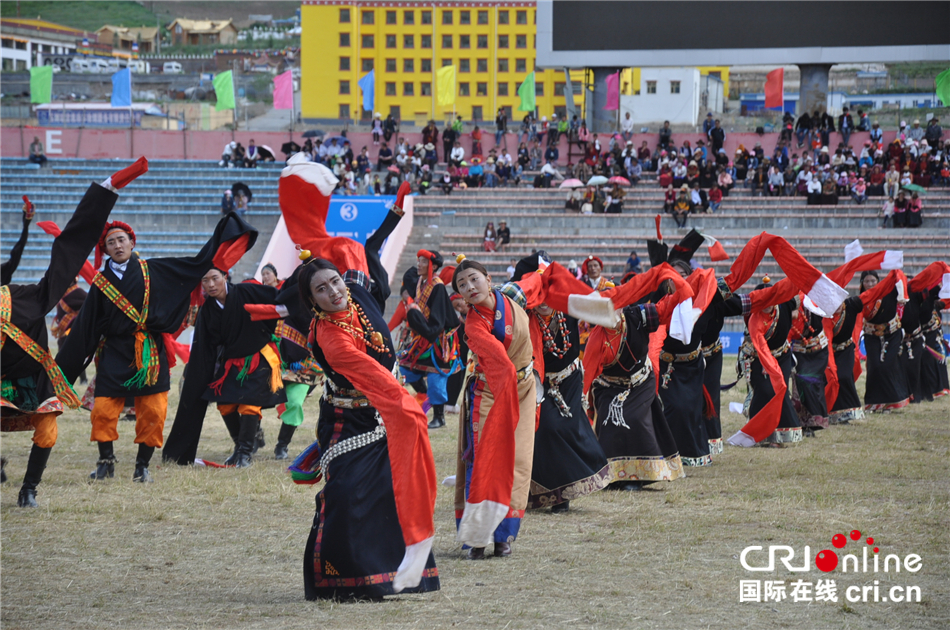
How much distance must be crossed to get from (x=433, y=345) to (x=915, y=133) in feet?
72.5

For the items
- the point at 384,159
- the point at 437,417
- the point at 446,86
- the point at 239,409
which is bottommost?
the point at 437,417

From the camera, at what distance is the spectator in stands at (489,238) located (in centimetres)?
2430

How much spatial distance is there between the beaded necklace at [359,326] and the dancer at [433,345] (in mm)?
5642

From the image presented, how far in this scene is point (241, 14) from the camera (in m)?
149

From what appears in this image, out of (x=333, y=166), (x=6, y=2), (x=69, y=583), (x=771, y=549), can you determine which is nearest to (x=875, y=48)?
(x=333, y=166)

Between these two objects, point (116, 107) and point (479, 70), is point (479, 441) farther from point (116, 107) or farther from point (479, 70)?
point (479, 70)

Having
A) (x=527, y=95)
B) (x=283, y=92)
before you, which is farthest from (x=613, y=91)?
(x=283, y=92)

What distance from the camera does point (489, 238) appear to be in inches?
961

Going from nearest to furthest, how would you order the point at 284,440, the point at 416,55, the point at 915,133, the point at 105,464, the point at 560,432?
1. the point at 560,432
2. the point at 105,464
3. the point at 284,440
4. the point at 915,133
5. the point at 416,55

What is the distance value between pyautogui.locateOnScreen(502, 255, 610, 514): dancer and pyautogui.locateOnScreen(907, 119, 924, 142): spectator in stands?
24.4m

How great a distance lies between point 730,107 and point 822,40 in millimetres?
29361

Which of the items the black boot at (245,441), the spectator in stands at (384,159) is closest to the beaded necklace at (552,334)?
the black boot at (245,441)

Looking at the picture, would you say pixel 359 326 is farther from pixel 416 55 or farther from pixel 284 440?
pixel 416 55

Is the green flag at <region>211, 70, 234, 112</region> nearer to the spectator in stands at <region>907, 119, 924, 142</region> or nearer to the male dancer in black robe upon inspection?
the spectator in stands at <region>907, 119, 924, 142</region>
